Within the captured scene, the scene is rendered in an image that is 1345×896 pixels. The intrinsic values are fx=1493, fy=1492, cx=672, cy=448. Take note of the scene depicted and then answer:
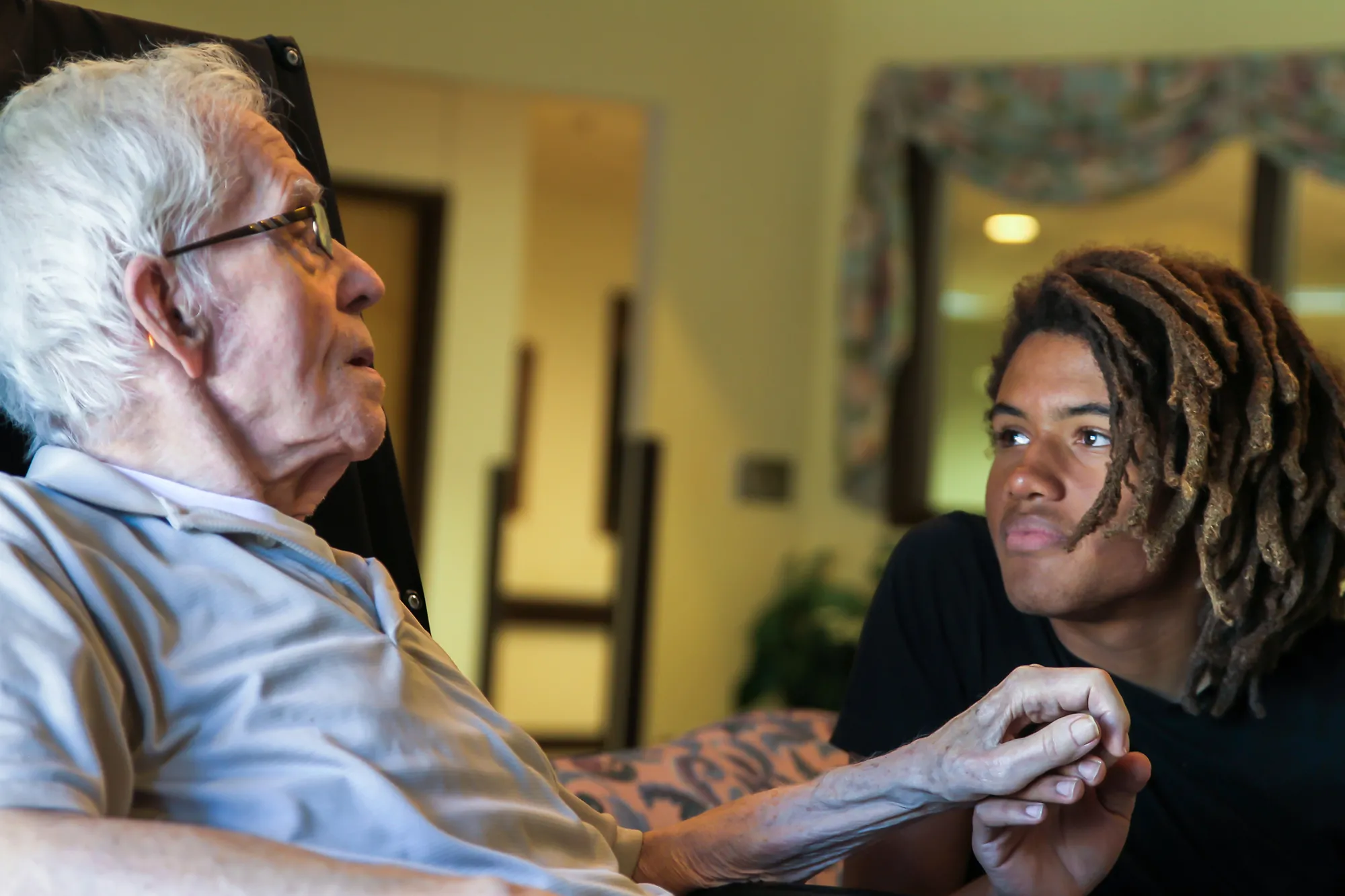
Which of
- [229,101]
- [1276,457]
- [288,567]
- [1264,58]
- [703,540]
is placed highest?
[1264,58]

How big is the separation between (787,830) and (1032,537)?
0.46 m

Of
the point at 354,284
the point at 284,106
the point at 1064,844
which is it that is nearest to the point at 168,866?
the point at 354,284

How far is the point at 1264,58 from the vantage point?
4.39 metres

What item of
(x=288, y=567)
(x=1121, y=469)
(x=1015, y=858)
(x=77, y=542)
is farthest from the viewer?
(x=1121, y=469)

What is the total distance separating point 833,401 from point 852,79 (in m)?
1.10

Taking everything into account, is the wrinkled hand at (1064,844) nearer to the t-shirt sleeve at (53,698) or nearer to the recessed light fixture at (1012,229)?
the t-shirt sleeve at (53,698)

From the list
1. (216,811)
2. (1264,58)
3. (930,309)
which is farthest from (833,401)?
(216,811)

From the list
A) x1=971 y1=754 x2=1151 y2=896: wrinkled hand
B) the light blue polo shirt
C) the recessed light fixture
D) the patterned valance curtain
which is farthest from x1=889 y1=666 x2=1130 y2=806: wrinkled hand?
the recessed light fixture

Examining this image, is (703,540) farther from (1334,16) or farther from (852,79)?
(1334,16)

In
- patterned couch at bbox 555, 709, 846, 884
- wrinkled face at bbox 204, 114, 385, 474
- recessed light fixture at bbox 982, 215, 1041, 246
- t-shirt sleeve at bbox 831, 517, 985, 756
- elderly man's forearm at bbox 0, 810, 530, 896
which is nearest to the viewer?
elderly man's forearm at bbox 0, 810, 530, 896

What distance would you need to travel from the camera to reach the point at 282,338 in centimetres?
123

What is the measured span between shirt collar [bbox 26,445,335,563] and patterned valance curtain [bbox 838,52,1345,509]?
12.5 feet

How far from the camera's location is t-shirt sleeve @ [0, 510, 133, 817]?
91 cm

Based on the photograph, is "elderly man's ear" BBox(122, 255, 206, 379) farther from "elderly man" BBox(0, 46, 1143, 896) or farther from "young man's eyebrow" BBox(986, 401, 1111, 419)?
"young man's eyebrow" BBox(986, 401, 1111, 419)
